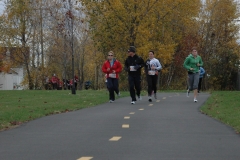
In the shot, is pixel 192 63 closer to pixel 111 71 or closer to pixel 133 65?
pixel 133 65

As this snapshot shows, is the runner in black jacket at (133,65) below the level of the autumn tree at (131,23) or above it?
below


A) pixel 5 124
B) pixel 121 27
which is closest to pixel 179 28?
pixel 121 27

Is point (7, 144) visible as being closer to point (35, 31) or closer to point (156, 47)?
point (156, 47)

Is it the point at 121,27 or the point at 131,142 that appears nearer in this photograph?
the point at 131,142

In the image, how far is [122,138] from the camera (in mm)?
9211

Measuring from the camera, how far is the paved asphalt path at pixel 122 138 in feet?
24.9

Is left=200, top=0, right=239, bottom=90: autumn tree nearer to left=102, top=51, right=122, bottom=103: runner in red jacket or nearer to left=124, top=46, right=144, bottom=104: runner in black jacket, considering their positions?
left=102, top=51, right=122, bottom=103: runner in red jacket

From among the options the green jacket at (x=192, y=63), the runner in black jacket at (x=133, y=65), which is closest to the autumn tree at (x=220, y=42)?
the green jacket at (x=192, y=63)

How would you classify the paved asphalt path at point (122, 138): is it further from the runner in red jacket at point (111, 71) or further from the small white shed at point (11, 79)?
the small white shed at point (11, 79)

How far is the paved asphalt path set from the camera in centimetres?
760

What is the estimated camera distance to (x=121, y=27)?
37562 mm

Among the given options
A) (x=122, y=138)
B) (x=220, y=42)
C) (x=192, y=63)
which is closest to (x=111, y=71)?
(x=192, y=63)

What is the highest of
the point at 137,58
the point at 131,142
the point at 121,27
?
the point at 121,27

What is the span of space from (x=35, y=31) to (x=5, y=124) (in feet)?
151
